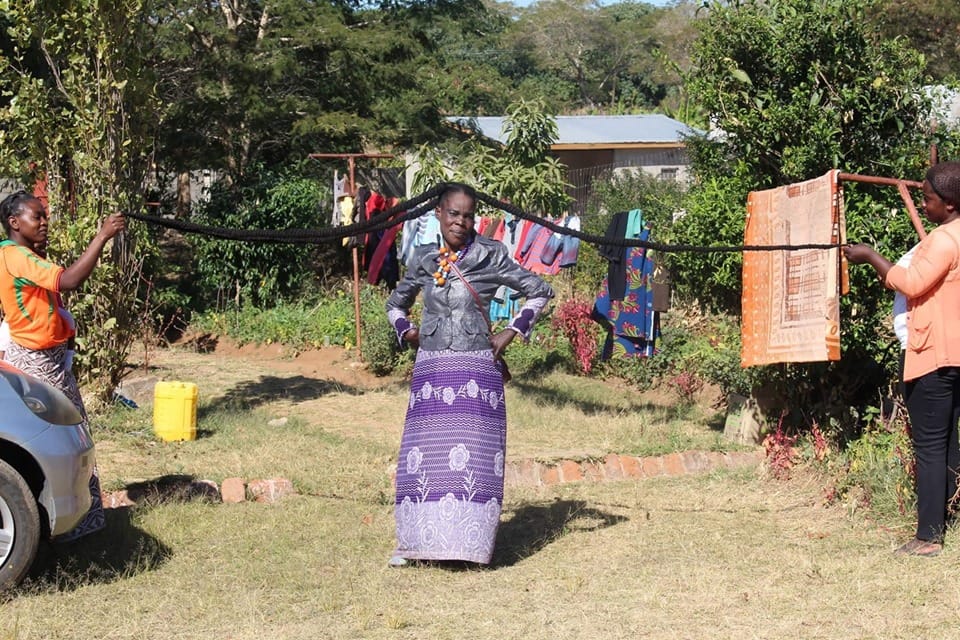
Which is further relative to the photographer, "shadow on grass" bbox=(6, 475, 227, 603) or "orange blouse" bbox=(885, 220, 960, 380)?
"shadow on grass" bbox=(6, 475, 227, 603)

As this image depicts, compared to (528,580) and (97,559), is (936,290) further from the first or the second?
(97,559)

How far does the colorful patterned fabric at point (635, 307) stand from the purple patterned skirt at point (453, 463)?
479 cm

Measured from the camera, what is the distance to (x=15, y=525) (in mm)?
5391

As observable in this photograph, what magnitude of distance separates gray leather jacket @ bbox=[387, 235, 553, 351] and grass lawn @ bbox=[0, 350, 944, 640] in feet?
4.01

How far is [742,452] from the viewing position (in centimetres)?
870

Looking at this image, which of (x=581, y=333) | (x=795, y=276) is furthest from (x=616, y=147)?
(x=795, y=276)

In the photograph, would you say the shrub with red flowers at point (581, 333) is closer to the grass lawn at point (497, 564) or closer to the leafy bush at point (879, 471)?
the grass lawn at point (497, 564)

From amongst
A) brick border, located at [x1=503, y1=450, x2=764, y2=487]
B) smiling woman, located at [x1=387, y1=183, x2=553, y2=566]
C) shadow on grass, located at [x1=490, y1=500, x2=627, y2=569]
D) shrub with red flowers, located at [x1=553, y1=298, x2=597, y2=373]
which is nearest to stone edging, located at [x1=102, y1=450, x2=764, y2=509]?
brick border, located at [x1=503, y1=450, x2=764, y2=487]

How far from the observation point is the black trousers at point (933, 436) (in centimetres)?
578

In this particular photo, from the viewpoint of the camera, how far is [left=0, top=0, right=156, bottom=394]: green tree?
930cm

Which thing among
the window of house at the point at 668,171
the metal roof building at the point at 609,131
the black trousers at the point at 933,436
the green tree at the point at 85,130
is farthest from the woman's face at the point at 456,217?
the window of house at the point at 668,171

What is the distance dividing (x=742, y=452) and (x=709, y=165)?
2143 mm

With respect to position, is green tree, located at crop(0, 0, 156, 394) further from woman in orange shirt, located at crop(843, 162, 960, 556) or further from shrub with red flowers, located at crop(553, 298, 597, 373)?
woman in orange shirt, located at crop(843, 162, 960, 556)

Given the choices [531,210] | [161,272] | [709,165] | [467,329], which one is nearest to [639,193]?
[531,210]
